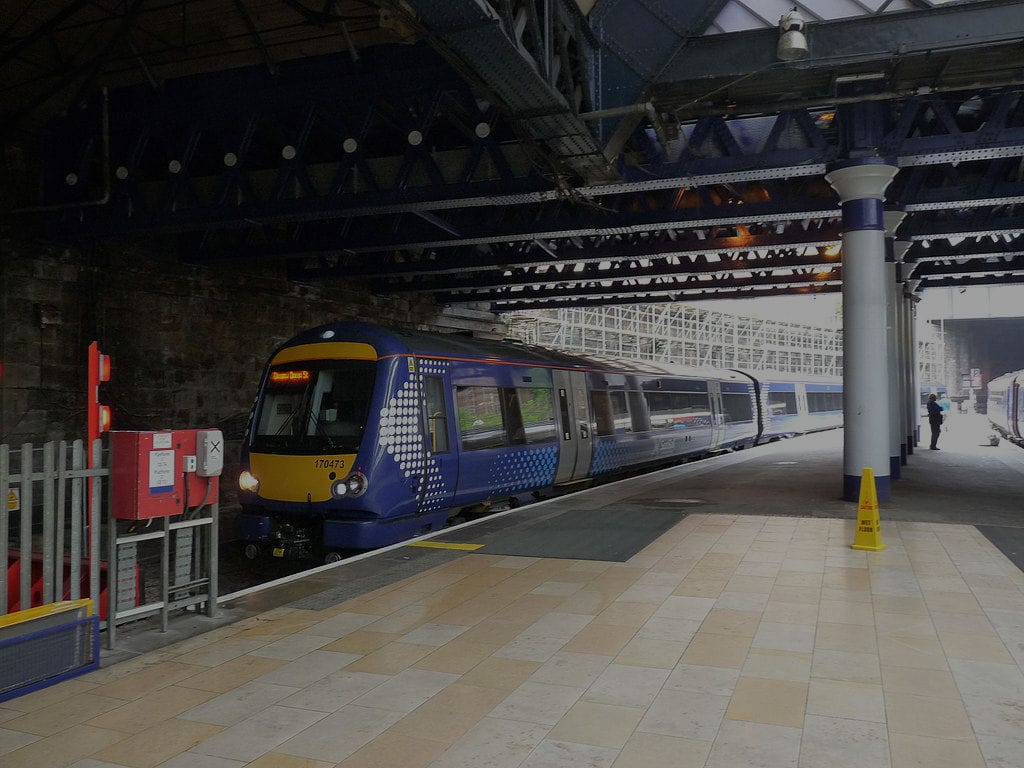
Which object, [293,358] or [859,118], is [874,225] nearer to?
[859,118]

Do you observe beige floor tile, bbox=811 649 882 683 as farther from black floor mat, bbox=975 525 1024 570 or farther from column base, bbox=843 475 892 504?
column base, bbox=843 475 892 504

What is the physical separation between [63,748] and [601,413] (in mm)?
12596

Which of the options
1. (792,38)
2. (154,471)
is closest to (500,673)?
(154,471)

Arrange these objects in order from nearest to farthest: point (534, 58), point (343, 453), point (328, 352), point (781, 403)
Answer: point (534, 58), point (343, 453), point (328, 352), point (781, 403)

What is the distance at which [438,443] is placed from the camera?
34.2 ft

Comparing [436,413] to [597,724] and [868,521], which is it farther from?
[597,724]

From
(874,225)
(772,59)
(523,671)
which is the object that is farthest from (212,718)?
(874,225)

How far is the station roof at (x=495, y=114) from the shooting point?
9.17 m

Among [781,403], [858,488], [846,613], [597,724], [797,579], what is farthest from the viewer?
[781,403]

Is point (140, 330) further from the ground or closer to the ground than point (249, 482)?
further from the ground

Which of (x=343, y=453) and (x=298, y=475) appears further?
(x=298, y=475)

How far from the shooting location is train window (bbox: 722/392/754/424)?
81.7ft

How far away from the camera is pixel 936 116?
36.8 feet

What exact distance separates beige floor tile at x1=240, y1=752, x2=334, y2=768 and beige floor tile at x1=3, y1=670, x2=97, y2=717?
1.55 metres
